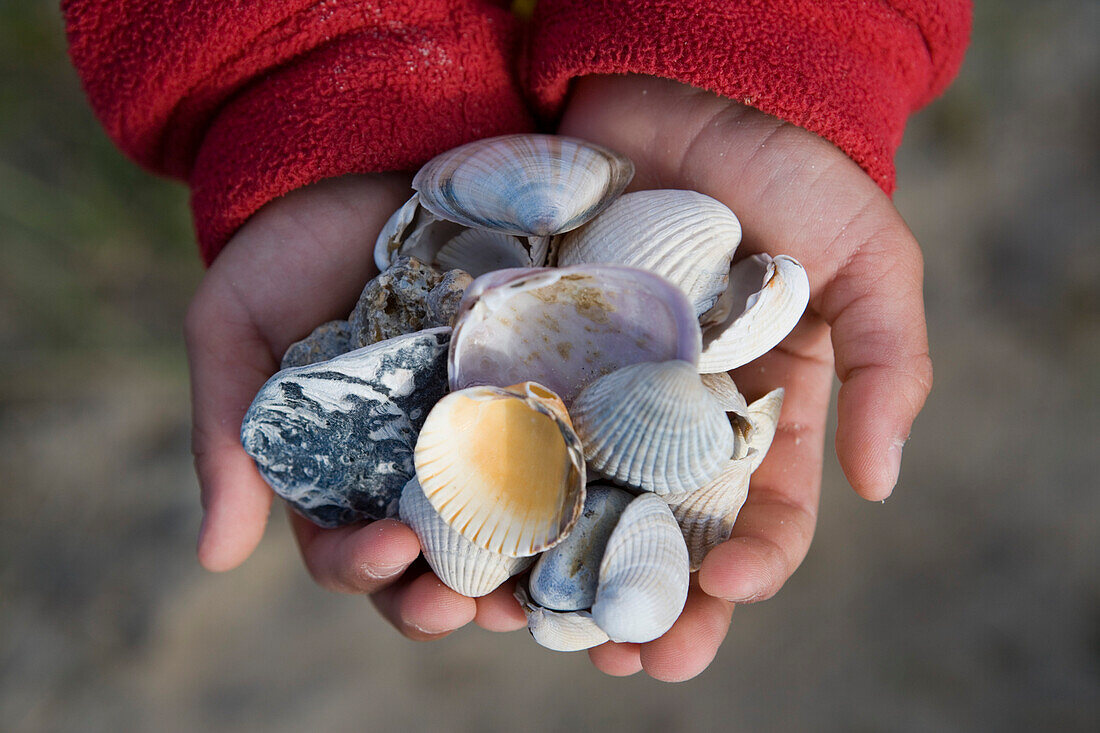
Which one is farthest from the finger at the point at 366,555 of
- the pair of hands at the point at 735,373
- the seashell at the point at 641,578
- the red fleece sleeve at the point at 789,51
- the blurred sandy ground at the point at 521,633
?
the blurred sandy ground at the point at 521,633

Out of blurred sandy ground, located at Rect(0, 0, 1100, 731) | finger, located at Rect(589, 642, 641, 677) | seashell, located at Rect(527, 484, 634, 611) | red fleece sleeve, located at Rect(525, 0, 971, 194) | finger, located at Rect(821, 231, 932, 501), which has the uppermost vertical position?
red fleece sleeve, located at Rect(525, 0, 971, 194)

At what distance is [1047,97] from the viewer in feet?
10.6

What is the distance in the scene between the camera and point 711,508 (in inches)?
54.3

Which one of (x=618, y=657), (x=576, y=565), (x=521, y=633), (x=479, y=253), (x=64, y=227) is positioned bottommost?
(x=521, y=633)

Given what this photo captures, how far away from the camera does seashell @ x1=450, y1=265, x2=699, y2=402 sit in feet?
4.07

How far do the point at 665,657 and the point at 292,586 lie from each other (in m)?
1.68

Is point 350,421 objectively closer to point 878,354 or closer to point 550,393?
point 550,393

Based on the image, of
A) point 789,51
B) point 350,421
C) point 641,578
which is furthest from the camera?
point 789,51

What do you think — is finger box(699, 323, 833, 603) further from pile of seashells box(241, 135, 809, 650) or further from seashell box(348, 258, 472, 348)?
seashell box(348, 258, 472, 348)

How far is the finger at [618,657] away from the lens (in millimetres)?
1372

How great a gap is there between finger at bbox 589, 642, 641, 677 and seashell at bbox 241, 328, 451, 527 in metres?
0.46

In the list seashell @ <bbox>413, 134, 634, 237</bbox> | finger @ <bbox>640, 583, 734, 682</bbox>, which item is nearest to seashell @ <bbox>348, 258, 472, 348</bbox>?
seashell @ <bbox>413, 134, 634, 237</bbox>

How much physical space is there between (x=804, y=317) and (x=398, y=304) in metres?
0.81

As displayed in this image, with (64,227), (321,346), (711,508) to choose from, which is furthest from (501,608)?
(64,227)
